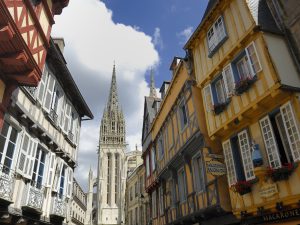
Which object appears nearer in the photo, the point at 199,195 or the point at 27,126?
the point at 27,126

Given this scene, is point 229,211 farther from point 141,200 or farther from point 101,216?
point 101,216

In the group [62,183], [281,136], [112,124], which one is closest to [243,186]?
[281,136]

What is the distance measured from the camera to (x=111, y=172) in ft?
238

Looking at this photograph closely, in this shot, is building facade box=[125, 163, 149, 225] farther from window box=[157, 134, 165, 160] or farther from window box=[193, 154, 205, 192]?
window box=[193, 154, 205, 192]

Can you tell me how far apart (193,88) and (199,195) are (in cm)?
431

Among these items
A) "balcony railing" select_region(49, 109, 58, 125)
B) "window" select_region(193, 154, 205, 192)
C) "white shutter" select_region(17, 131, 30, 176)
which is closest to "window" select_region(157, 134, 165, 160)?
"window" select_region(193, 154, 205, 192)

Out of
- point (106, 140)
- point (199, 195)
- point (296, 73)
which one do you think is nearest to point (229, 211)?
point (199, 195)

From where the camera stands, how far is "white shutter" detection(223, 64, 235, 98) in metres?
9.31

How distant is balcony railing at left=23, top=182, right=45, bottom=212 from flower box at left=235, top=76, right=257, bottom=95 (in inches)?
295

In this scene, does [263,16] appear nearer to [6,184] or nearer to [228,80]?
[228,80]

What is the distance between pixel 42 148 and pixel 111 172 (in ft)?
206

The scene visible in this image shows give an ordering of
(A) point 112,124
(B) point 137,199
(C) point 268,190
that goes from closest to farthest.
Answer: (C) point 268,190 < (B) point 137,199 < (A) point 112,124

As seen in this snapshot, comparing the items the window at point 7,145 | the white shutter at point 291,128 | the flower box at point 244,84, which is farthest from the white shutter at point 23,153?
the white shutter at point 291,128

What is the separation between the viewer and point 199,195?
11469mm
